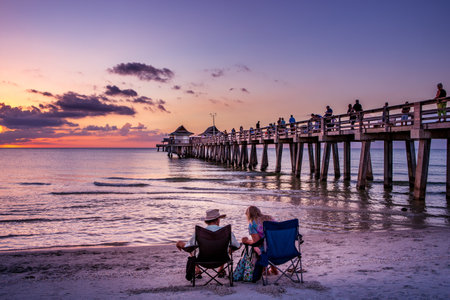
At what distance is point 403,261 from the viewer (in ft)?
17.5

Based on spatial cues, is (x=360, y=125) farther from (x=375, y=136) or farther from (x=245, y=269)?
(x=245, y=269)

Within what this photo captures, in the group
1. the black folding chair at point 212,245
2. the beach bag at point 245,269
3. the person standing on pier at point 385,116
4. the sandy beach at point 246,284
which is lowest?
the sandy beach at point 246,284

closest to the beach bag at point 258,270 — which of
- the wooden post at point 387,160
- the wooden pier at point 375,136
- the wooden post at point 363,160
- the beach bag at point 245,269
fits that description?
the beach bag at point 245,269

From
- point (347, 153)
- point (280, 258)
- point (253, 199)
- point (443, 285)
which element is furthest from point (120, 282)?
point (347, 153)

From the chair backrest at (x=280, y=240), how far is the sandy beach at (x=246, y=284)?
1.16 ft

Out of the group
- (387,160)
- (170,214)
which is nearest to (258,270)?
(170,214)

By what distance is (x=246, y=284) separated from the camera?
445 centimetres

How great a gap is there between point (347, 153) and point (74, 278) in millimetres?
17475

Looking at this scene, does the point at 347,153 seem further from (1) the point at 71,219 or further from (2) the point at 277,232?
(2) the point at 277,232

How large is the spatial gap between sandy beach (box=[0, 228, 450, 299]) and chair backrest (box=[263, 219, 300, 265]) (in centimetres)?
35

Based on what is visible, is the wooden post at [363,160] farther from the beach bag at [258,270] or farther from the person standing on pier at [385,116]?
the beach bag at [258,270]

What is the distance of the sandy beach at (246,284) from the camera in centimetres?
411

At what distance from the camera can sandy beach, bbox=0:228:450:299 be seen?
411 cm

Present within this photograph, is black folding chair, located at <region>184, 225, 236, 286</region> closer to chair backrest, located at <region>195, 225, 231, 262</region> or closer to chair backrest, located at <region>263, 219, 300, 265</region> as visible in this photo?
chair backrest, located at <region>195, 225, 231, 262</region>
